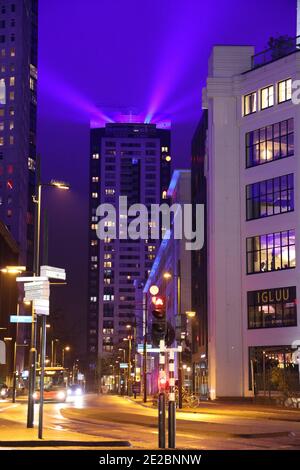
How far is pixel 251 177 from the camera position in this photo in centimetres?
6300

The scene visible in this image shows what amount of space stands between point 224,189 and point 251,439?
1626 inches

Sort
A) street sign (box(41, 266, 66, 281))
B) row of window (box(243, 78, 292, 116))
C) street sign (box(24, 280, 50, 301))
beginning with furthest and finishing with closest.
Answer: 1. row of window (box(243, 78, 292, 116))
2. street sign (box(41, 266, 66, 281))
3. street sign (box(24, 280, 50, 301))

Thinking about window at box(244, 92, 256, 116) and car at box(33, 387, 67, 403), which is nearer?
car at box(33, 387, 67, 403)

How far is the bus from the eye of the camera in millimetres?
63422

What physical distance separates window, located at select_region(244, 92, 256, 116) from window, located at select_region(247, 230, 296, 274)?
10799mm

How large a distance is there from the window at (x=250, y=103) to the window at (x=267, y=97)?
852 millimetres

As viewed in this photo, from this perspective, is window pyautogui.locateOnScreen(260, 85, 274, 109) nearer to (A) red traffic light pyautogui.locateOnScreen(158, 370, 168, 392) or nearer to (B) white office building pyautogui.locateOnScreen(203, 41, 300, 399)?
(B) white office building pyautogui.locateOnScreen(203, 41, 300, 399)

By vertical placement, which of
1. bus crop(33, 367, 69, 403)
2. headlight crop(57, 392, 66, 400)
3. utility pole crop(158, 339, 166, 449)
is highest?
utility pole crop(158, 339, 166, 449)

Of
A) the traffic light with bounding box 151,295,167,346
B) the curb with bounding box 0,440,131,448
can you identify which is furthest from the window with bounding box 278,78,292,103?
the curb with bounding box 0,440,131,448

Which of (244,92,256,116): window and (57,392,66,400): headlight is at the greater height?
(244,92,256,116): window

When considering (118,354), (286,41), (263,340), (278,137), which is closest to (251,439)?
(263,340)

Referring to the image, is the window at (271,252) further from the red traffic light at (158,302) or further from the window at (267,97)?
the red traffic light at (158,302)

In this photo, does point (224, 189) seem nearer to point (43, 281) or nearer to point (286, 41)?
point (286, 41)

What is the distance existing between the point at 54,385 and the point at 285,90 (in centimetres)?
3211
